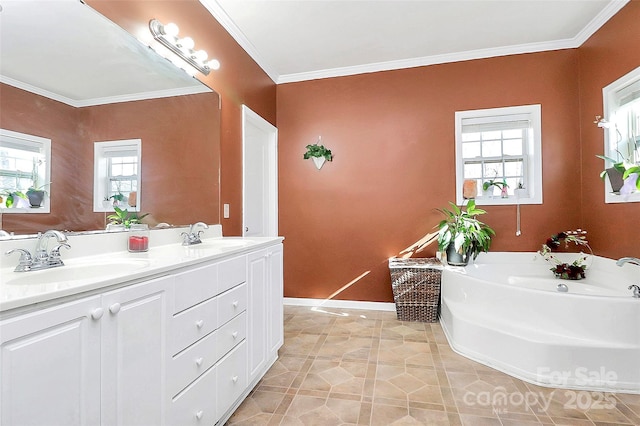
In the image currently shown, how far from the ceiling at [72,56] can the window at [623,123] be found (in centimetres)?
350

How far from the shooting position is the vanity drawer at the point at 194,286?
1.24 m

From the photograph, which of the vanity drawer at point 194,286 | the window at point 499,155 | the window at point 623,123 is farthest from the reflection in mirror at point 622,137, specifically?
the vanity drawer at point 194,286

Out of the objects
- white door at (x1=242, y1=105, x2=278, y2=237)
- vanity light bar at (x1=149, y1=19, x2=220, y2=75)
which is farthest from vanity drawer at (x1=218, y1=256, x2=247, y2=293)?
vanity light bar at (x1=149, y1=19, x2=220, y2=75)

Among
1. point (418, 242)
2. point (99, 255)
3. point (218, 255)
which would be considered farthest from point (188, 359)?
point (418, 242)

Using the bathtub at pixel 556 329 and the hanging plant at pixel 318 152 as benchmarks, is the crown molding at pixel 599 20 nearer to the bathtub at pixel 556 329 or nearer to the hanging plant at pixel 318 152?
the bathtub at pixel 556 329

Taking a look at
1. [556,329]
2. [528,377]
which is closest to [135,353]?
[528,377]

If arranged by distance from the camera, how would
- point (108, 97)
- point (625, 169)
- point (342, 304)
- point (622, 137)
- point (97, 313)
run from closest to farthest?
point (97, 313)
point (108, 97)
point (625, 169)
point (622, 137)
point (342, 304)

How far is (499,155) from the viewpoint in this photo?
10.9ft

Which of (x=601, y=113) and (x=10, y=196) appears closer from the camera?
(x=10, y=196)

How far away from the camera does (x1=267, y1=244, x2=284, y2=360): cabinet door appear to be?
6.94 feet

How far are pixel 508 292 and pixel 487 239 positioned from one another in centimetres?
77

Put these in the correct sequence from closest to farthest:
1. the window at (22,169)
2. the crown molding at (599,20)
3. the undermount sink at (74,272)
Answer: the undermount sink at (74,272)
the window at (22,169)
the crown molding at (599,20)

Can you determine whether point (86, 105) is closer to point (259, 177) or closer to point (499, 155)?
point (259, 177)

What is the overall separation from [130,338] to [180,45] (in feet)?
6.10
